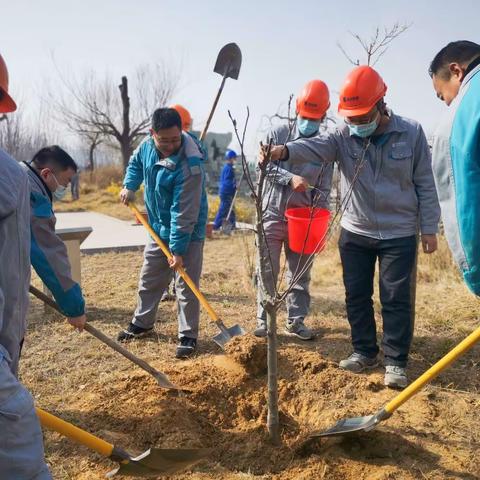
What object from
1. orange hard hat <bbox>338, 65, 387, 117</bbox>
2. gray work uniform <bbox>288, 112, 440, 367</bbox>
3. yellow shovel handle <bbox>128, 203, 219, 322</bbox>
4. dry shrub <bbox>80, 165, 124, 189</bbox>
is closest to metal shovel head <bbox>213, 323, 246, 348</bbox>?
yellow shovel handle <bbox>128, 203, 219, 322</bbox>

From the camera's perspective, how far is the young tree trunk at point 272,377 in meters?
2.51

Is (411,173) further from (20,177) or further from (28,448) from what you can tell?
(28,448)

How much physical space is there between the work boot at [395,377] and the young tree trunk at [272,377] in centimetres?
89

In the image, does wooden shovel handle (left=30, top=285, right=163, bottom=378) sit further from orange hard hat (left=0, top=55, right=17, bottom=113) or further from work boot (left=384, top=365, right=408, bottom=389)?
work boot (left=384, top=365, right=408, bottom=389)

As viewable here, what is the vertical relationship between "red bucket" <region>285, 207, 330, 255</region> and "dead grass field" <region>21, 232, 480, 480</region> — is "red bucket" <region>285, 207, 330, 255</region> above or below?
above

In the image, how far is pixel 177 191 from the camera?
12.5 feet

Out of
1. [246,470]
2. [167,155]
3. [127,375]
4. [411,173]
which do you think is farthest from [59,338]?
[411,173]

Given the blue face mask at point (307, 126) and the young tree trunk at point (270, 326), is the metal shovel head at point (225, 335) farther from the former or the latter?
the blue face mask at point (307, 126)

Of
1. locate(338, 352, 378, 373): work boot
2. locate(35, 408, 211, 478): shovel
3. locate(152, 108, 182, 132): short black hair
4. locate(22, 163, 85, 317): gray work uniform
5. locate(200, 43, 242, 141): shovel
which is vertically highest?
locate(200, 43, 242, 141): shovel

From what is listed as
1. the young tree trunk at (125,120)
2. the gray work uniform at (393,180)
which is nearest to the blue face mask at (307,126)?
the gray work uniform at (393,180)

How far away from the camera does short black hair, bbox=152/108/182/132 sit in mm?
3658

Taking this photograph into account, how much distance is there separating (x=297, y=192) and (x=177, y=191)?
1.02 metres

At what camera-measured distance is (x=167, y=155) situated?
3.85 m

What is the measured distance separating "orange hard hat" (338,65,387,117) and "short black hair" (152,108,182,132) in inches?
49.4
